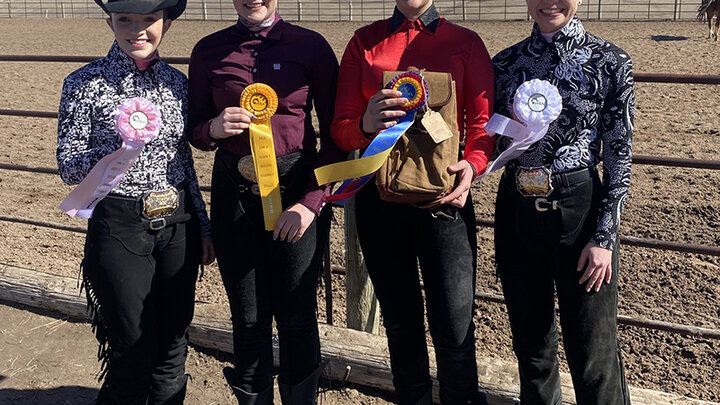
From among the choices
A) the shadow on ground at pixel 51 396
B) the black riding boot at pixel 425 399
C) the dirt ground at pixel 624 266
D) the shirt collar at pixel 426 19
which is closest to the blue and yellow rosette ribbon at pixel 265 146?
the shirt collar at pixel 426 19

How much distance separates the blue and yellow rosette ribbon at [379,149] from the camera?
6.41 feet

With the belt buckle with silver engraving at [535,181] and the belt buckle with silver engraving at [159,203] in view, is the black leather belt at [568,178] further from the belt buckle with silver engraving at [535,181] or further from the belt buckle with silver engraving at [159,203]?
the belt buckle with silver engraving at [159,203]

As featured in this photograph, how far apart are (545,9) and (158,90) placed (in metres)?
1.15

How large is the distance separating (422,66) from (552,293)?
2.54ft

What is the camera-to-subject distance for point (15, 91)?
30.3 feet

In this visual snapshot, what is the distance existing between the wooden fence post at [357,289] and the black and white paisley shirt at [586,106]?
1.14 meters

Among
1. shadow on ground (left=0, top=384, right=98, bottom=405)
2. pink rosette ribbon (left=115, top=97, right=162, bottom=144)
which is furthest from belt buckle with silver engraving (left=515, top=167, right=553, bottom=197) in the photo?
shadow on ground (left=0, top=384, right=98, bottom=405)

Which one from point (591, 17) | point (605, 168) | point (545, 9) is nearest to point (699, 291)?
point (605, 168)

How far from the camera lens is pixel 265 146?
2174 mm

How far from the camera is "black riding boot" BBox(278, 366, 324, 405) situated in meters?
2.47

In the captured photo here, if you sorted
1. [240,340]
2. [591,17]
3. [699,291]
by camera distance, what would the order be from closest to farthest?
[240,340]
[699,291]
[591,17]

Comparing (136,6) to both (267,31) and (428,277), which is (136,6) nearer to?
(267,31)

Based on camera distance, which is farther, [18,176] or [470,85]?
[18,176]

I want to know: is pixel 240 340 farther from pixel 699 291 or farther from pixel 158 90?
pixel 699 291
